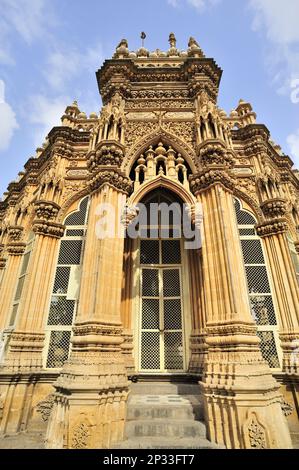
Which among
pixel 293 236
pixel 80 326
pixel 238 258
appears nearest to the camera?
pixel 80 326

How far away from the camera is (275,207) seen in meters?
7.91

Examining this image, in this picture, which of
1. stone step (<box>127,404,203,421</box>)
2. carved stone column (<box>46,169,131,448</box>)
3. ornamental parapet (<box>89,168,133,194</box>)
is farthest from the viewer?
ornamental parapet (<box>89,168,133,194</box>)

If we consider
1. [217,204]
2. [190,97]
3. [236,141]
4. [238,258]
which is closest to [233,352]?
[238,258]

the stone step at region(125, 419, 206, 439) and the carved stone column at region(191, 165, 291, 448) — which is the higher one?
→ the carved stone column at region(191, 165, 291, 448)

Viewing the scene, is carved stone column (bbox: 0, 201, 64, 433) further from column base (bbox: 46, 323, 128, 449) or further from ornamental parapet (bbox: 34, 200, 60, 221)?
column base (bbox: 46, 323, 128, 449)

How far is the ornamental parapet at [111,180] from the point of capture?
22.7 feet

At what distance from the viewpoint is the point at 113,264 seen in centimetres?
624

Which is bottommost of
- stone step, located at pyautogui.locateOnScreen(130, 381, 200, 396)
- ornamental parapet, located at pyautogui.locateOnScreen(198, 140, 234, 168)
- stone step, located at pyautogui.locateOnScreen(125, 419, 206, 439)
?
stone step, located at pyautogui.locateOnScreen(125, 419, 206, 439)

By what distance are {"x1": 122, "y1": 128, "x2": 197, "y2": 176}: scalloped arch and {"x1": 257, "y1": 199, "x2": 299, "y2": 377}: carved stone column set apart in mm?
2898

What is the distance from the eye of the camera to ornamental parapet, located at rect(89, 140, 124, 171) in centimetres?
719

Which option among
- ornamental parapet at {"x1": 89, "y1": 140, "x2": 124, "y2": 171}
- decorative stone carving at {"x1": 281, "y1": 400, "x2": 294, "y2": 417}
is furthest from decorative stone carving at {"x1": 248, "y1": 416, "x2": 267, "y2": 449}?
ornamental parapet at {"x1": 89, "y1": 140, "x2": 124, "y2": 171}
